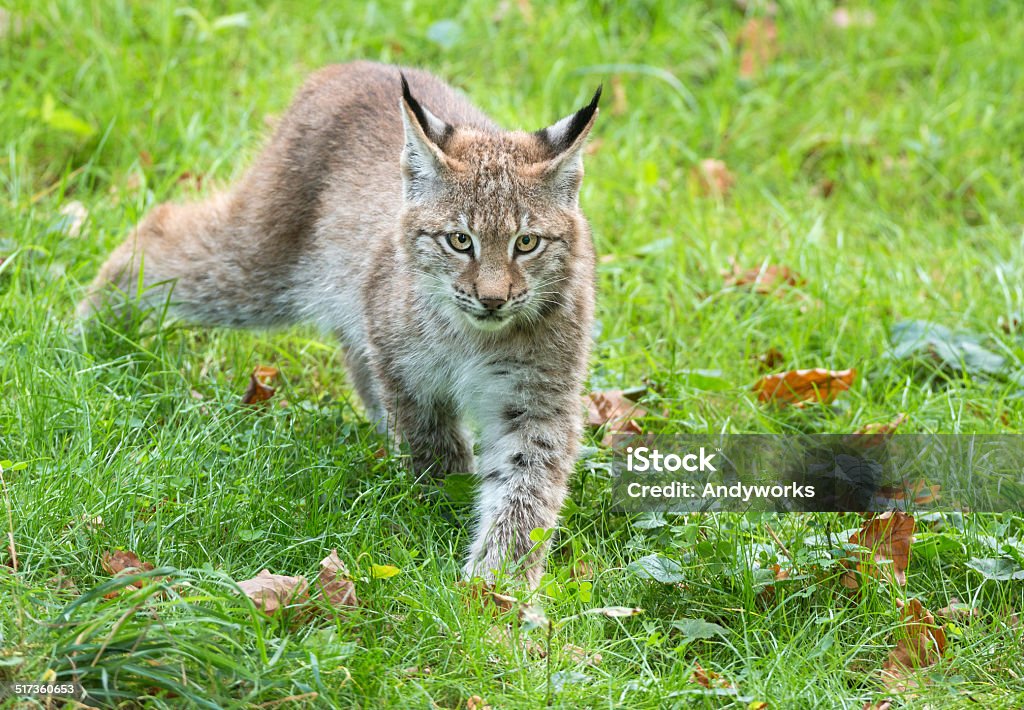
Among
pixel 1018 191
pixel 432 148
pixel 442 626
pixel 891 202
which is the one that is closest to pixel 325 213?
pixel 432 148

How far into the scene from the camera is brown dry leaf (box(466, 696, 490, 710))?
3596 mm

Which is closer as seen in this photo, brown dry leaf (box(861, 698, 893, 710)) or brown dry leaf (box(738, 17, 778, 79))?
brown dry leaf (box(861, 698, 893, 710))

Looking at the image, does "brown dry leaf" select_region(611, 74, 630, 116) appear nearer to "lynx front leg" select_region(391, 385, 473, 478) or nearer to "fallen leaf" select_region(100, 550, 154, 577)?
"lynx front leg" select_region(391, 385, 473, 478)

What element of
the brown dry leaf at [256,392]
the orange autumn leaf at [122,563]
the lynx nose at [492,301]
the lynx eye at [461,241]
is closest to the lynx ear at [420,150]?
the lynx eye at [461,241]

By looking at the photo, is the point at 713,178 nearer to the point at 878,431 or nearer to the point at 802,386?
the point at 802,386

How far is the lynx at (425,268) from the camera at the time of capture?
14.7ft

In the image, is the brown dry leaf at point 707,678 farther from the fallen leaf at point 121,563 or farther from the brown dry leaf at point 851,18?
the brown dry leaf at point 851,18

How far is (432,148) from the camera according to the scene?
4.49m

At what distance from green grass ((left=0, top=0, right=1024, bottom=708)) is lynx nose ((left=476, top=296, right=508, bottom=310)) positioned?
33.4 inches

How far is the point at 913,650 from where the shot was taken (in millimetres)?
4066

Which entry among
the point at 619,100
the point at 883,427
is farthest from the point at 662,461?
the point at 619,100

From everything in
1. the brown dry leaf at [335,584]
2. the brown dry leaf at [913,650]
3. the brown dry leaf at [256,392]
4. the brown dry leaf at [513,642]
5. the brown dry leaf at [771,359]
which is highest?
the brown dry leaf at [335,584]

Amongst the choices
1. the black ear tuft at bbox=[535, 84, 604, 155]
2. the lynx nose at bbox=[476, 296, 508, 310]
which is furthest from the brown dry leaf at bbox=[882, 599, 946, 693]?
the black ear tuft at bbox=[535, 84, 604, 155]
